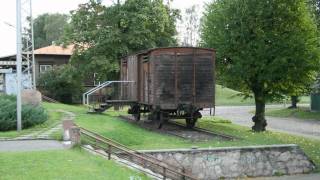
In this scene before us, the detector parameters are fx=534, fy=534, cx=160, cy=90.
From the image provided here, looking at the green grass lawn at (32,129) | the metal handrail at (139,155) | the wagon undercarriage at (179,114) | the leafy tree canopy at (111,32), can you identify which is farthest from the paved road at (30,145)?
the leafy tree canopy at (111,32)

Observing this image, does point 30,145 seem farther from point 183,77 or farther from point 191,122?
point 191,122

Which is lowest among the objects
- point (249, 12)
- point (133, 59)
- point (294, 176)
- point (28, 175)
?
point (294, 176)

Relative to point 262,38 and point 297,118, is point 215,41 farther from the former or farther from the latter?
point 297,118

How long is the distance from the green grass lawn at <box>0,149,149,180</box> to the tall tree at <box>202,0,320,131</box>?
11403 mm

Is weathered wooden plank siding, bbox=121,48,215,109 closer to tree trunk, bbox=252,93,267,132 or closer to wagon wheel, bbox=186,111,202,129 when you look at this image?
wagon wheel, bbox=186,111,202,129

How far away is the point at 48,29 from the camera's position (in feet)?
331

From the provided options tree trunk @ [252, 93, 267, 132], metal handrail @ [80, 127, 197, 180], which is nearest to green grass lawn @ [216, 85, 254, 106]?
tree trunk @ [252, 93, 267, 132]

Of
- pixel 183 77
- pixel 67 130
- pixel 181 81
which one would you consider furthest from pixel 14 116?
pixel 183 77

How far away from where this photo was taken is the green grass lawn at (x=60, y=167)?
11.6 meters

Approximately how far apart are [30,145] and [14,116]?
5068 millimetres

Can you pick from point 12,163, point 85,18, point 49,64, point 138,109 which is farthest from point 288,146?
point 49,64

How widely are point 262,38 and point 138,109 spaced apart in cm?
819

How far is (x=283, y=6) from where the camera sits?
76.5 ft

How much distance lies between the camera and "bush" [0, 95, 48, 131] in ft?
66.4
